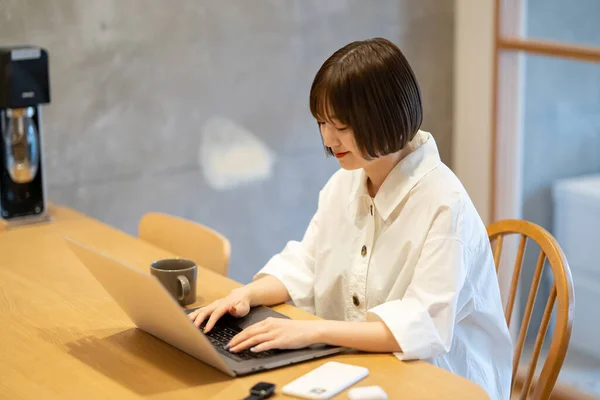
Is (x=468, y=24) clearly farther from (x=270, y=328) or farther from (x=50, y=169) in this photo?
(x=270, y=328)

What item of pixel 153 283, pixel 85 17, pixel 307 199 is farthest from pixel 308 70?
pixel 153 283

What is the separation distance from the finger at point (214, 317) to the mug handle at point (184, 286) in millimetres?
137

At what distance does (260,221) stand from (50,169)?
79cm

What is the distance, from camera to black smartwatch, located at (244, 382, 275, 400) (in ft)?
4.73

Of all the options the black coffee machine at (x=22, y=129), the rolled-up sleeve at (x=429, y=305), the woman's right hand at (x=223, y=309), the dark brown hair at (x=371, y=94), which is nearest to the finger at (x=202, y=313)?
the woman's right hand at (x=223, y=309)

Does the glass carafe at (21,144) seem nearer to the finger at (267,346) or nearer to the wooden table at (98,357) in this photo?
the wooden table at (98,357)

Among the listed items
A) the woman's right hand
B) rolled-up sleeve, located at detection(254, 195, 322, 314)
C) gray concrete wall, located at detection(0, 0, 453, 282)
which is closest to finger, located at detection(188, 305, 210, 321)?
the woman's right hand

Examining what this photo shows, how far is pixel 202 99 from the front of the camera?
3.04 metres

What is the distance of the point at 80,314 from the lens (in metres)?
1.86

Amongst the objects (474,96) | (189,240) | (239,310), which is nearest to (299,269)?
(239,310)

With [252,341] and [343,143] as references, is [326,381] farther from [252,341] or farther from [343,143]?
[343,143]

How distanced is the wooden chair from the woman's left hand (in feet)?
1.89

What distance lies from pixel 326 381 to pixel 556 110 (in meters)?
2.04

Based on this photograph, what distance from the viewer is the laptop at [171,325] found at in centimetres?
146
